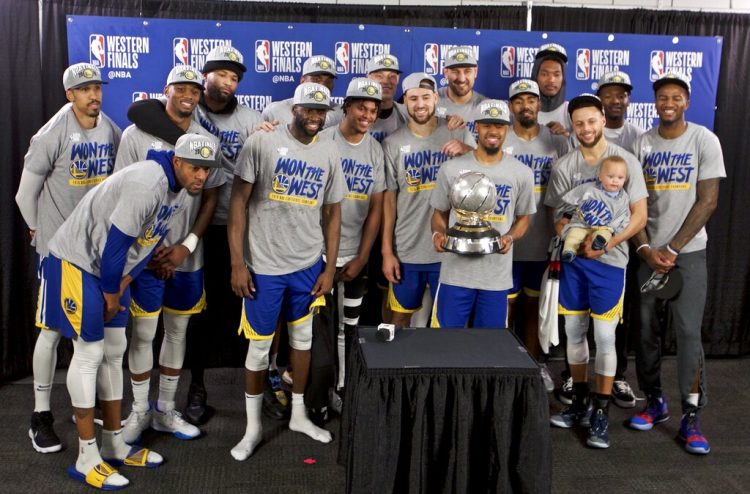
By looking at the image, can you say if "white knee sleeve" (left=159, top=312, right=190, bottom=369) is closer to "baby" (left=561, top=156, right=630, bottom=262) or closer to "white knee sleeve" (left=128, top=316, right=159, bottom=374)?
"white knee sleeve" (left=128, top=316, right=159, bottom=374)

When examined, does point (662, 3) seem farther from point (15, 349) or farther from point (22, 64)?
point (15, 349)

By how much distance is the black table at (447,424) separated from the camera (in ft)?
7.66

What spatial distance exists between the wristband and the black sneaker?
1.06 meters

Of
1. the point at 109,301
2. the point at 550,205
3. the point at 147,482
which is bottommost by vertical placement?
the point at 147,482

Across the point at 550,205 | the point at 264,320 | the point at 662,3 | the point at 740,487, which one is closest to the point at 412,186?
the point at 550,205

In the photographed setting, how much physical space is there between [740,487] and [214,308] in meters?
2.79

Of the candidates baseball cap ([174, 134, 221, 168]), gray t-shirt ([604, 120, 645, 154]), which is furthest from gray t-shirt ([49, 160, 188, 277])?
gray t-shirt ([604, 120, 645, 154])

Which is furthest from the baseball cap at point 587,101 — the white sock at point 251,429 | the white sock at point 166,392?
the white sock at point 166,392

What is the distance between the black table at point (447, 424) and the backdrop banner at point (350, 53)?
7.77ft

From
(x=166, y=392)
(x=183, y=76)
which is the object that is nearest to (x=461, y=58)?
(x=183, y=76)

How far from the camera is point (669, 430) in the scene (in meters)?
3.85

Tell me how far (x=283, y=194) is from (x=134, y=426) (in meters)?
1.33

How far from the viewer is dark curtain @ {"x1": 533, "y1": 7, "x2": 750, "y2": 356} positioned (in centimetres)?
466

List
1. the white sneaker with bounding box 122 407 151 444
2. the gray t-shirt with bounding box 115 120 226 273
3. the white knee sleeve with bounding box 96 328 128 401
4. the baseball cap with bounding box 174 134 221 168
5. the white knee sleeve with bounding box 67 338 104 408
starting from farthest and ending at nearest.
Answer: the white sneaker with bounding box 122 407 151 444, the gray t-shirt with bounding box 115 120 226 273, the white knee sleeve with bounding box 96 328 128 401, the white knee sleeve with bounding box 67 338 104 408, the baseball cap with bounding box 174 134 221 168
